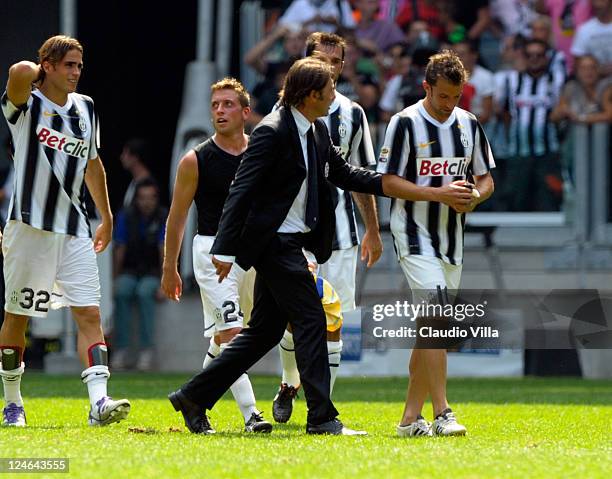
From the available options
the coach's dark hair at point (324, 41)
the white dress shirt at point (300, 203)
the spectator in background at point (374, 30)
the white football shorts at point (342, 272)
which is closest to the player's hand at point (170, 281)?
the white dress shirt at point (300, 203)

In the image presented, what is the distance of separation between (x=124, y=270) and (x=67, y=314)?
771 mm

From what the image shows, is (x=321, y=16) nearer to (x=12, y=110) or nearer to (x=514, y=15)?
(x=514, y=15)

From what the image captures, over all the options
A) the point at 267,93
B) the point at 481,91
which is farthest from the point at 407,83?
the point at 267,93

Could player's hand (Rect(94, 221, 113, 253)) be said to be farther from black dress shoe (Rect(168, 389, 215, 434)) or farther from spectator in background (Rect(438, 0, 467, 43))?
spectator in background (Rect(438, 0, 467, 43))

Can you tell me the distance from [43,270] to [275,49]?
7.66 m

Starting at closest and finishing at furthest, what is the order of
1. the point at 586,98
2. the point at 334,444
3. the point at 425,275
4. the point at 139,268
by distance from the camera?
the point at 334,444 → the point at 425,275 → the point at 586,98 → the point at 139,268

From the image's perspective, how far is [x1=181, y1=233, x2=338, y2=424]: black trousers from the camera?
22.5 feet

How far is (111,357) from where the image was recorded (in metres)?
15.3

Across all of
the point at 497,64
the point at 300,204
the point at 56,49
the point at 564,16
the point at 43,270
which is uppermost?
the point at 564,16

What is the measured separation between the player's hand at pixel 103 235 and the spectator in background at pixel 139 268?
6.98 meters

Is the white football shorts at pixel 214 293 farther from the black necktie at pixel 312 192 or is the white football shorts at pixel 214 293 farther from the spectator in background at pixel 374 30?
the spectator in background at pixel 374 30

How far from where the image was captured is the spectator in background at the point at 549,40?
47.6 feet

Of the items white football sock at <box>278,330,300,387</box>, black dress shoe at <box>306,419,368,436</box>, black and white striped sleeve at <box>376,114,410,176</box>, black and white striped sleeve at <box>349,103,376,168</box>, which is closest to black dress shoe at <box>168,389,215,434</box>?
black dress shoe at <box>306,419,368,436</box>

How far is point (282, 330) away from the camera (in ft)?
23.3
